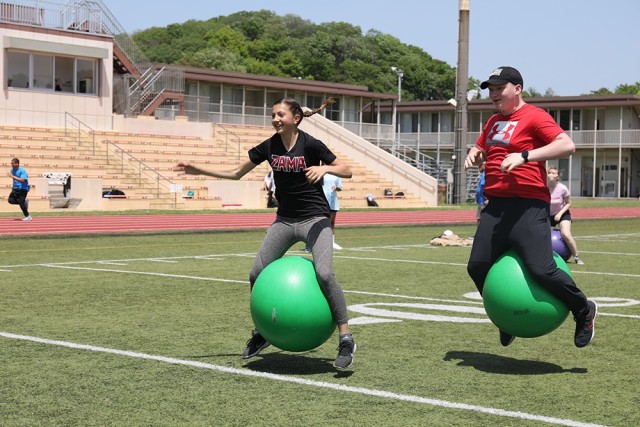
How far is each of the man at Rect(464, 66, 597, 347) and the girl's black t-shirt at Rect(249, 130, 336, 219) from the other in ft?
4.06

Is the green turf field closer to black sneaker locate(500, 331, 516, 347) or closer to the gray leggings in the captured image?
black sneaker locate(500, 331, 516, 347)

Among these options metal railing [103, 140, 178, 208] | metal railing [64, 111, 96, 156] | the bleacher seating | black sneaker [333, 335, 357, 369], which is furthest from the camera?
metal railing [64, 111, 96, 156]

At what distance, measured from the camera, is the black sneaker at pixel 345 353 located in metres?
7.47

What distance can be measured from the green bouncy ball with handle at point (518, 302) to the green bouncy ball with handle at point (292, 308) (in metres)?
1.29

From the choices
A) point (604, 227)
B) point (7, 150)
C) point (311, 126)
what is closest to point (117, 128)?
point (7, 150)

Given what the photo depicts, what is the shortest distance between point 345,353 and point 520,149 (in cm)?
209

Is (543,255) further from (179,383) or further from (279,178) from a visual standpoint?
(179,383)

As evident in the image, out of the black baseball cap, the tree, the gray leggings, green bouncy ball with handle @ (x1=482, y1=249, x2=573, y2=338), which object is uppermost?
the tree

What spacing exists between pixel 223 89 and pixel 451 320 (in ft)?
167

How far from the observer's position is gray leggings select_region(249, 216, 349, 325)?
762 cm

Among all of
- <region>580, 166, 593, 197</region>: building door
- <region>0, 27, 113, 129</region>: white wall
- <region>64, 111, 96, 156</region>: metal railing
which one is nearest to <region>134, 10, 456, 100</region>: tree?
<region>580, 166, 593, 197</region>: building door

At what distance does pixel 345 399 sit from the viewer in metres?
6.59

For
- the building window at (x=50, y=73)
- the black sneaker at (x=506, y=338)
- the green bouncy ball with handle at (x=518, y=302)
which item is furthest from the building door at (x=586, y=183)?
the green bouncy ball with handle at (x=518, y=302)

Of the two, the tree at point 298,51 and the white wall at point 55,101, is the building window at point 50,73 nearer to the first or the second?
the white wall at point 55,101
